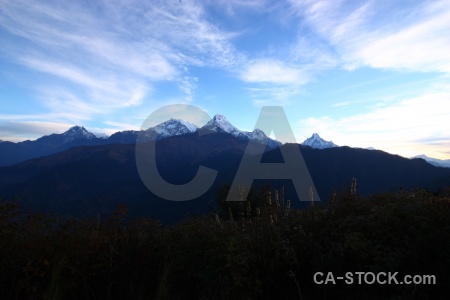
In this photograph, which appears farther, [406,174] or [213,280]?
[406,174]

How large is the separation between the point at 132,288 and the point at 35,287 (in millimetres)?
1177

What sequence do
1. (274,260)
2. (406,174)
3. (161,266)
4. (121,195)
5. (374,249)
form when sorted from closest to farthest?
1. (374,249)
2. (274,260)
3. (161,266)
4. (406,174)
5. (121,195)

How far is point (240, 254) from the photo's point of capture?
4.12 m

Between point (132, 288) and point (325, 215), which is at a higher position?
point (325, 215)

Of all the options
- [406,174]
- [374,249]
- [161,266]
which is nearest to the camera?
[374,249]

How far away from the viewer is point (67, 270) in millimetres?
4484

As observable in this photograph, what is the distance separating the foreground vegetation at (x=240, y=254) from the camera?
391cm

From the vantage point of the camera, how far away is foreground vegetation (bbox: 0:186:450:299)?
3.91m

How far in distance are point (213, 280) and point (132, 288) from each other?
3.87 ft

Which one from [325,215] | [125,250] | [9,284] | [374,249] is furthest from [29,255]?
[374,249]

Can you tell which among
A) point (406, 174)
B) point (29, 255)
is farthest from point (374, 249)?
point (406, 174)

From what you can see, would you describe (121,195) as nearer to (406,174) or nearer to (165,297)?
(406,174)

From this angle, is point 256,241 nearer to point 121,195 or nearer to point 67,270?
point 67,270

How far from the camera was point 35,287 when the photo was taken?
4.14 metres
